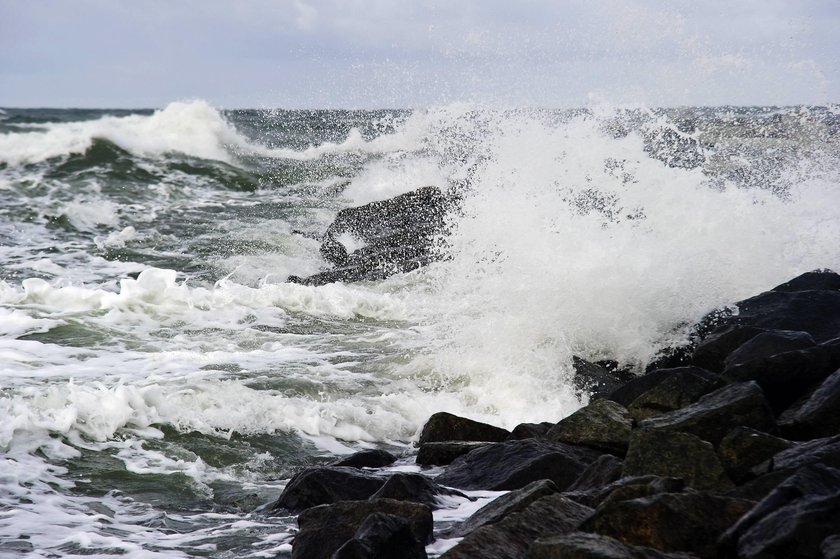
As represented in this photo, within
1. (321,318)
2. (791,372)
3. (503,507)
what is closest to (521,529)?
(503,507)

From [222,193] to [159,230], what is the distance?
5219mm

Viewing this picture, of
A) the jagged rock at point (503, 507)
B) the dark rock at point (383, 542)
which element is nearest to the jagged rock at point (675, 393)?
the jagged rock at point (503, 507)

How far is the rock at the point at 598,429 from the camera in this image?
5098mm

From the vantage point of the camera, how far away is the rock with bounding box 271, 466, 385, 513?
4516mm

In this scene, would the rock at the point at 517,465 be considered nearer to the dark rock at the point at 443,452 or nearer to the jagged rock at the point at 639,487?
the dark rock at the point at 443,452

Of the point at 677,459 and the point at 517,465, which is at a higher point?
the point at 677,459

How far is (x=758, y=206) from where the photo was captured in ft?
33.5

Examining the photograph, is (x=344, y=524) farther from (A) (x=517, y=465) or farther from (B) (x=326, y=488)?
(A) (x=517, y=465)

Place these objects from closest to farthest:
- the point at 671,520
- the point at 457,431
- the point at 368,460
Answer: the point at 671,520, the point at 368,460, the point at 457,431

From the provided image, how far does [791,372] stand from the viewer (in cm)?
504

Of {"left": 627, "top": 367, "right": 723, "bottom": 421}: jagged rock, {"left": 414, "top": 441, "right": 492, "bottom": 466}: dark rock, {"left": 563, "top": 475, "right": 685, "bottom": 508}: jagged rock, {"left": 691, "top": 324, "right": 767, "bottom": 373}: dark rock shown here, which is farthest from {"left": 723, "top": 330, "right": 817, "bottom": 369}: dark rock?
{"left": 563, "top": 475, "right": 685, "bottom": 508}: jagged rock

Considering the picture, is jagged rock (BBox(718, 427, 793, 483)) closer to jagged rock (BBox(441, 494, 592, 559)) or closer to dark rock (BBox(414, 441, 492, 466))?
jagged rock (BBox(441, 494, 592, 559))

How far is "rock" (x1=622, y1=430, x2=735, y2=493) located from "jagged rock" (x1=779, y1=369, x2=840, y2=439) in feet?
2.40

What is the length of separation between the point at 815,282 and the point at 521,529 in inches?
215
